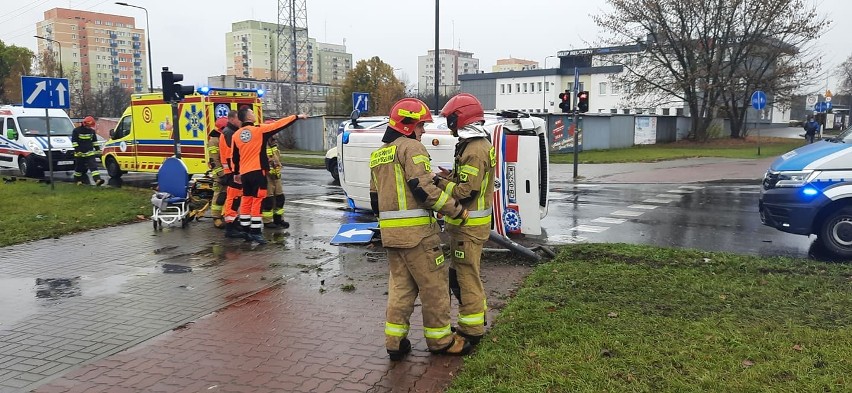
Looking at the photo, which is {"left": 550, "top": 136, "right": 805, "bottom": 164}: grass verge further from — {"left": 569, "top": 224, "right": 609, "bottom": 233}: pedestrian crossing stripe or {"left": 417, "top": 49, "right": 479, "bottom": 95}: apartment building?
{"left": 417, "top": 49, "right": 479, "bottom": 95}: apartment building

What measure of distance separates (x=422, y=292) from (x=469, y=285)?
410 mm

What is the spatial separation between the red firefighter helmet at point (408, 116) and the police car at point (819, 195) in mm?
5662

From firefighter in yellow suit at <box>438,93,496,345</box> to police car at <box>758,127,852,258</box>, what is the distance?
5055 millimetres

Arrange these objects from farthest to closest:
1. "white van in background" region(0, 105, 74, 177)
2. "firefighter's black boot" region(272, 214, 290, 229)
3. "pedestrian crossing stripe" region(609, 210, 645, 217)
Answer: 1. "white van in background" region(0, 105, 74, 177)
2. "pedestrian crossing stripe" region(609, 210, 645, 217)
3. "firefighter's black boot" region(272, 214, 290, 229)

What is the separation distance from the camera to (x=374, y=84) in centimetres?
6406

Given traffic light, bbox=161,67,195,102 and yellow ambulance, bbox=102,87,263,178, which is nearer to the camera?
traffic light, bbox=161,67,195,102

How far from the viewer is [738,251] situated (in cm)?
841

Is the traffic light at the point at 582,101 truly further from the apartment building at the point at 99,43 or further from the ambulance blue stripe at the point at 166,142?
the apartment building at the point at 99,43

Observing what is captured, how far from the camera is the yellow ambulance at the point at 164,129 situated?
49.4 feet

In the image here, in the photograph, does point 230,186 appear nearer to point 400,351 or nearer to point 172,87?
point 172,87

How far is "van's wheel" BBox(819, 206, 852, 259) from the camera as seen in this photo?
25.2ft

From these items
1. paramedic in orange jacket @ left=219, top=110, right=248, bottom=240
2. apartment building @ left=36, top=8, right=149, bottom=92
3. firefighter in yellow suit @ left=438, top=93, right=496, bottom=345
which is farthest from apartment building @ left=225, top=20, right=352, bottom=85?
firefighter in yellow suit @ left=438, top=93, right=496, bottom=345

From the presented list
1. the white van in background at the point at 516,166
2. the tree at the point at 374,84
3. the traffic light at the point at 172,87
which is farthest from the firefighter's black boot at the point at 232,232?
the tree at the point at 374,84

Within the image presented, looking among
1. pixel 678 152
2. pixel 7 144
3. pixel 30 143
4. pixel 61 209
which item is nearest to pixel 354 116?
pixel 61 209
